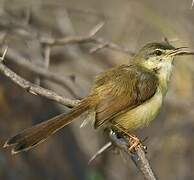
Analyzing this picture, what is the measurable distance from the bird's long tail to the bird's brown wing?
0.15 metres

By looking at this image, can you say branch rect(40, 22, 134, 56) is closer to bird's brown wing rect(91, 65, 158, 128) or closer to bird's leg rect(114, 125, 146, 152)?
bird's brown wing rect(91, 65, 158, 128)

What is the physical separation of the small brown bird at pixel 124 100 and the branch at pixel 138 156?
163 millimetres

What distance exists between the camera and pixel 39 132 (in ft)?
15.5

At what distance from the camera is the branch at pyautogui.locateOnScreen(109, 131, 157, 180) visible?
4.08 m

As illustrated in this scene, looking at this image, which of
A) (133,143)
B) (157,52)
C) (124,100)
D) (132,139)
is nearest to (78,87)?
(157,52)

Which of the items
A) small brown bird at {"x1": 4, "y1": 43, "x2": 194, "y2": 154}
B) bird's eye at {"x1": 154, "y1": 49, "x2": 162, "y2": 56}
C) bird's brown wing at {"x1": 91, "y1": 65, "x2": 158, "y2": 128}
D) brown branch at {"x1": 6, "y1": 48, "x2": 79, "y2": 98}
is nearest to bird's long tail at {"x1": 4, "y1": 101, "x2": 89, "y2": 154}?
small brown bird at {"x1": 4, "y1": 43, "x2": 194, "y2": 154}

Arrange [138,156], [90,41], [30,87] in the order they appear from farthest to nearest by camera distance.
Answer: [90,41]
[30,87]
[138,156]

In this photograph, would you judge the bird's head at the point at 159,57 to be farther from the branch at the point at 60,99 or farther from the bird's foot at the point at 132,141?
the branch at the point at 60,99

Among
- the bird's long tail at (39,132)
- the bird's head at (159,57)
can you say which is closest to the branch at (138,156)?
the bird's long tail at (39,132)

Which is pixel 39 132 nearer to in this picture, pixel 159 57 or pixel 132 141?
pixel 132 141

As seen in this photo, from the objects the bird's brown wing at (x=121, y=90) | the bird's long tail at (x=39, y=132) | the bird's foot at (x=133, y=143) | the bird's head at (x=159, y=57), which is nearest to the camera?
the bird's long tail at (x=39, y=132)

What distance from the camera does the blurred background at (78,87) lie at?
22.0 feet

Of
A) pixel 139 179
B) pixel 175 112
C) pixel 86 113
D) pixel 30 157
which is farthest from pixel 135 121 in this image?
pixel 139 179

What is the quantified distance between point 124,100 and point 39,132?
708mm
